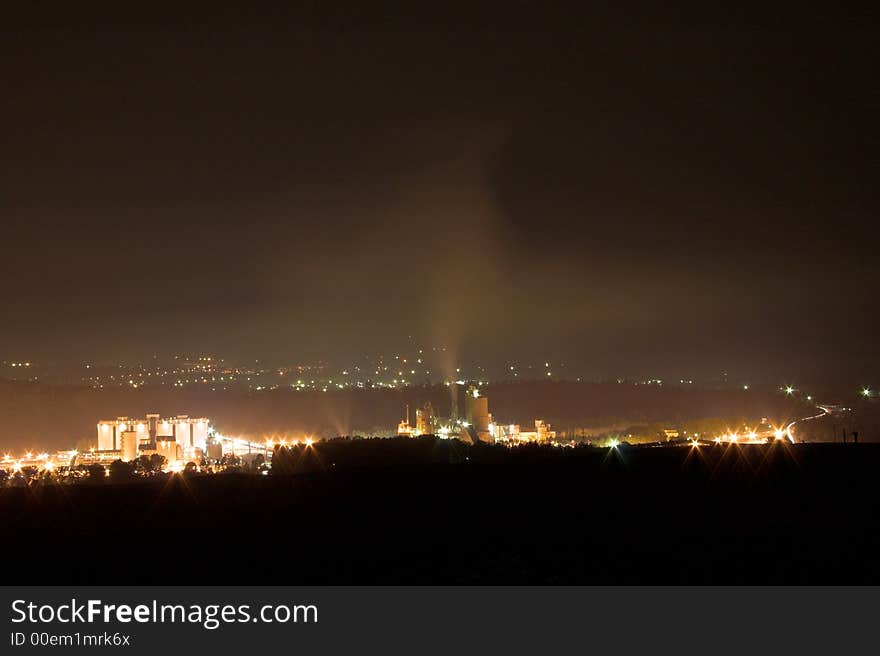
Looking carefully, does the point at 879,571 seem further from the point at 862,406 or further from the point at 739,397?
the point at 739,397

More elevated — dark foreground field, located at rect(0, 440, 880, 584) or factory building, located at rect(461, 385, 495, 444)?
factory building, located at rect(461, 385, 495, 444)

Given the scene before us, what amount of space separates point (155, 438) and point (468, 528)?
37.9 metres

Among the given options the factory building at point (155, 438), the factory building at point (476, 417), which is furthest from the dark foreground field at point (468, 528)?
the factory building at point (476, 417)

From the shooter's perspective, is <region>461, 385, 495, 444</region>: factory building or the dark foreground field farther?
<region>461, 385, 495, 444</region>: factory building

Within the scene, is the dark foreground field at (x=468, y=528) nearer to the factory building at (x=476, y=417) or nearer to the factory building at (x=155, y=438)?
the factory building at (x=155, y=438)

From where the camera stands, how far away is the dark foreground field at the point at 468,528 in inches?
277

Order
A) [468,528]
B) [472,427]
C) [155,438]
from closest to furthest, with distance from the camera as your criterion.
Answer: [468,528]
[155,438]
[472,427]

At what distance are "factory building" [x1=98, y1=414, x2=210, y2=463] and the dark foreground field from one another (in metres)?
29.8

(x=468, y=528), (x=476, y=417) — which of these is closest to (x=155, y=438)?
(x=476, y=417)

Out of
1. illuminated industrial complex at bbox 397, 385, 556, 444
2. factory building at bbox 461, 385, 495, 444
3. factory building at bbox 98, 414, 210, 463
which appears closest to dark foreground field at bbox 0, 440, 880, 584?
factory building at bbox 98, 414, 210, 463

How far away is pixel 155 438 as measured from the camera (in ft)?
141

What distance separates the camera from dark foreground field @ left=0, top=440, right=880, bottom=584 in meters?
7.02

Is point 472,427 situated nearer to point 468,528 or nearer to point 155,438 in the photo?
point 155,438

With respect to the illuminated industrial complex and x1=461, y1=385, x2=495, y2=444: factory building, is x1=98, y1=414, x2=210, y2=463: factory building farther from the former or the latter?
x1=461, y1=385, x2=495, y2=444: factory building
